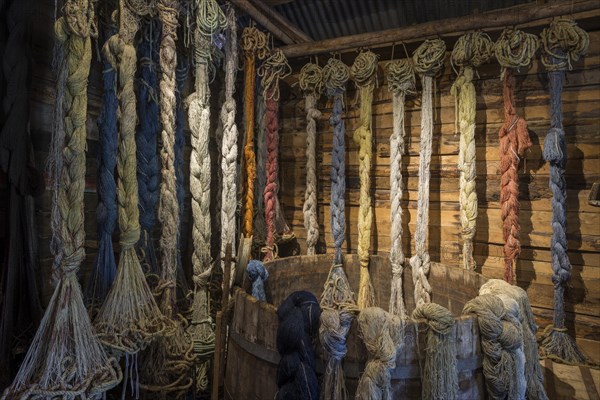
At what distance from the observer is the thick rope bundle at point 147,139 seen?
2.19m

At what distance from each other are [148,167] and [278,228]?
128 cm

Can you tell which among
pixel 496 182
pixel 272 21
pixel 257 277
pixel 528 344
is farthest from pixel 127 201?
pixel 496 182

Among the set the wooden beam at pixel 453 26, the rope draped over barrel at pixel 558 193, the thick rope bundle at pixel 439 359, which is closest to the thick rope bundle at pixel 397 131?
the wooden beam at pixel 453 26

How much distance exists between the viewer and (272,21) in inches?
119

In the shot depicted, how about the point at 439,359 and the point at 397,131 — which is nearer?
the point at 439,359

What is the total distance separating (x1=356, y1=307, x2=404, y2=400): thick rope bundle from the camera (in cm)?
121

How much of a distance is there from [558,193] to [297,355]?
2036mm

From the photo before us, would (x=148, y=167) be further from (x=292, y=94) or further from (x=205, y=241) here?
(x=292, y=94)

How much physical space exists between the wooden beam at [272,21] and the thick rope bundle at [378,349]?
227 cm

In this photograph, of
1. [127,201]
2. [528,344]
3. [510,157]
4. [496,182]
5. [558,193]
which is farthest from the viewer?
[496,182]

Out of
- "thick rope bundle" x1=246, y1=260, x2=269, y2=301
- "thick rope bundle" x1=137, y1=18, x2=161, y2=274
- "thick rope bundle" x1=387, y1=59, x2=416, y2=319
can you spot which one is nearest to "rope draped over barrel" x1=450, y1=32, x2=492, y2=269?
"thick rope bundle" x1=387, y1=59, x2=416, y2=319

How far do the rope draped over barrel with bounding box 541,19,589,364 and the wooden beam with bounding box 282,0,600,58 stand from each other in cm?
11

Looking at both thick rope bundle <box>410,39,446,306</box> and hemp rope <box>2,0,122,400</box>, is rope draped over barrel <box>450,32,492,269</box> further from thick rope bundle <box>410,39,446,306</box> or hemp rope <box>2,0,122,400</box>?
hemp rope <box>2,0,122,400</box>

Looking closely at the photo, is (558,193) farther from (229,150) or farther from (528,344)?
(229,150)
